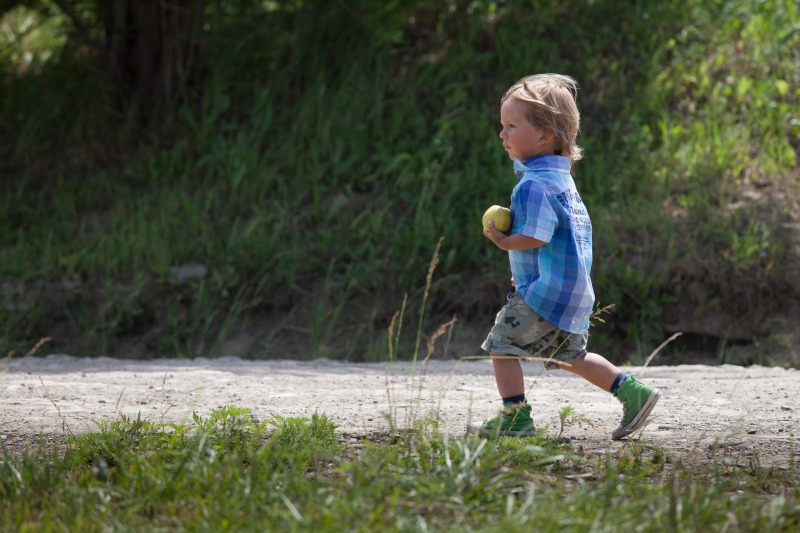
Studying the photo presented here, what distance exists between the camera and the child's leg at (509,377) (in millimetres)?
3807

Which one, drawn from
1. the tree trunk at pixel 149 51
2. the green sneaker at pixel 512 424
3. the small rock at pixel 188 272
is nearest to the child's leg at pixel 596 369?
the green sneaker at pixel 512 424

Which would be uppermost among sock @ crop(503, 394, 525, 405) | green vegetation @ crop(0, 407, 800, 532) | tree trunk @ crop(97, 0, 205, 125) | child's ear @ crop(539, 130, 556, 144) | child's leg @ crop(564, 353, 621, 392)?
tree trunk @ crop(97, 0, 205, 125)

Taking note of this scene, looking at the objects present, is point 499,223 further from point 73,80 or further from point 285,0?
point 73,80

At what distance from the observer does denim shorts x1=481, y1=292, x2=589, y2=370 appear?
148 inches

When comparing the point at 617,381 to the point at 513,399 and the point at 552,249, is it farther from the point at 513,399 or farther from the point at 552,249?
the point at 552,249

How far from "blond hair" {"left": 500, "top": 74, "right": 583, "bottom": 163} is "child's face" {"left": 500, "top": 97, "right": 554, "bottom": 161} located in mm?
21

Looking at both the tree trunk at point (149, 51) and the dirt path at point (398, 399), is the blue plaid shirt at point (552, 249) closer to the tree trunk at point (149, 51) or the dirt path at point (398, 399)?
the dirt path at point (398, 399)

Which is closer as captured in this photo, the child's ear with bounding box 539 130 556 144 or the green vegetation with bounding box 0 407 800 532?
the green vegetation with bounding box 0 407 800 532

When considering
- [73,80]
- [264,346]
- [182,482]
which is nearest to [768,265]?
[264,346]

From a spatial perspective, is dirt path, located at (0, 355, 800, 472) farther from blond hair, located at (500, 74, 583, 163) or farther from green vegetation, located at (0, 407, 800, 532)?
blond hair, located at (500, 74, 583, 163)

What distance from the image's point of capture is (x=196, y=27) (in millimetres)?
9938

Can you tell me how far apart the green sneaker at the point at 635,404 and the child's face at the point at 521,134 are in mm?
981

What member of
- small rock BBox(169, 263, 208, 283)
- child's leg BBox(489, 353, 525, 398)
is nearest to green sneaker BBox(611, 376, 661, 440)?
child's leg BBox(489, 353, 525, 398)

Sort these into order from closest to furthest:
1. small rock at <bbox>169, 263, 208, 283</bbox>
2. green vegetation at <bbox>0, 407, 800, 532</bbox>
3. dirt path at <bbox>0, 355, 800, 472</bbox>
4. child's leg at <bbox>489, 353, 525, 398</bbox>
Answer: green vegetation at <bbox>0, 407, 800, 532</bbox> → child's leg at <bbox>489, 353, 525, 398</bbox> → dirt path at <bbox>0, 355, 800, 472</bbox> → small rock at <bbox>169, 263, 208, 283</bbox>
